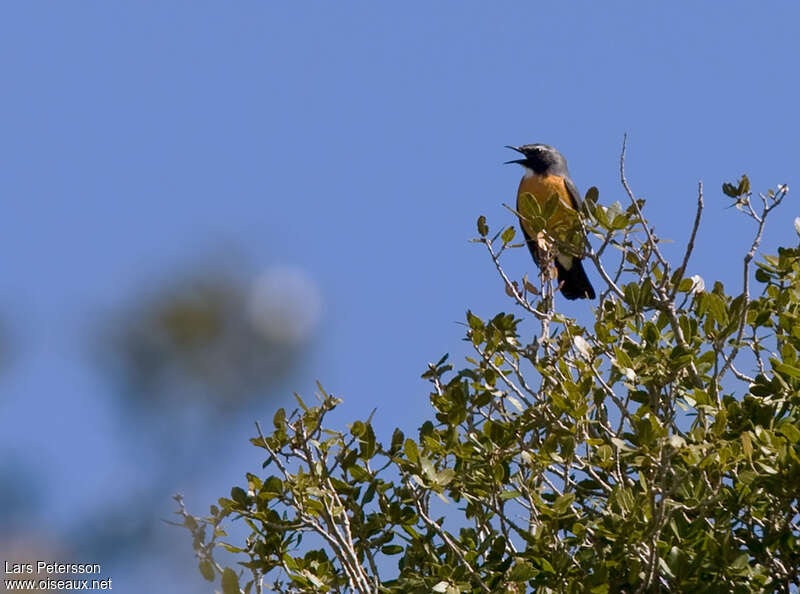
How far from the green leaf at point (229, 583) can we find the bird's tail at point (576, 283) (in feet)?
18.4

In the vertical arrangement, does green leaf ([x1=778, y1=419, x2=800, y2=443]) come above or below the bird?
below

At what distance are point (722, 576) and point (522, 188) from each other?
6.43 metres

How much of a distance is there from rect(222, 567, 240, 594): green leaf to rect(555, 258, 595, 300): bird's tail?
18.4 ft

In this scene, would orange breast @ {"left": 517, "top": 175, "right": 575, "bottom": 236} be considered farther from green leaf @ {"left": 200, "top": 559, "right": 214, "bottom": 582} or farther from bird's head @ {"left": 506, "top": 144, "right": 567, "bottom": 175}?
green leaf @ {"left": 200, "top": 559, "right": 214, "bottom": 582}

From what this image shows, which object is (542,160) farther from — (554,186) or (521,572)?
(521,572)

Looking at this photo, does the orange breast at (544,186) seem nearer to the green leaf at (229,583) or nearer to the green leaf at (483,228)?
the green leaf at (483,228)

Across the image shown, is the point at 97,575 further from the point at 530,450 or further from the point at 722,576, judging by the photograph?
the point at 722,576

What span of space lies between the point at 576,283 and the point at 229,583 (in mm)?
5730

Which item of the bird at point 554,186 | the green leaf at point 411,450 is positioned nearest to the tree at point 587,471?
the green leaf at point 411,450

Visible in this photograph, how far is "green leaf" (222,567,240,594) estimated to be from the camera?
3.98 meters

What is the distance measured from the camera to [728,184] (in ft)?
16.3

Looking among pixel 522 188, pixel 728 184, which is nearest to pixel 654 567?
pixel 728 184

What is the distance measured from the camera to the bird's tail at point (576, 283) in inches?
366

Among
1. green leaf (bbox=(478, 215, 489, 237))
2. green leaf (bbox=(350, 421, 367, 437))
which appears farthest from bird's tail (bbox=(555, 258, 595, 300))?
green leaf (bbox=(350, 421, 367, 437))
